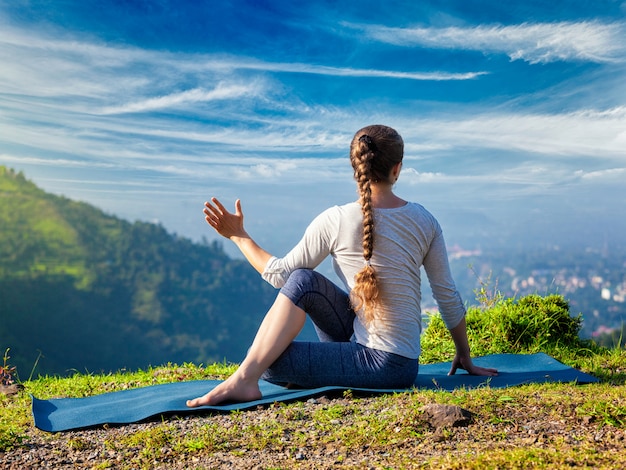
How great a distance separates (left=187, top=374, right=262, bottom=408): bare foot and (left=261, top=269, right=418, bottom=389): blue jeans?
0.19 metres

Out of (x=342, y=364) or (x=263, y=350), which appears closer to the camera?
(x=263, y=350)

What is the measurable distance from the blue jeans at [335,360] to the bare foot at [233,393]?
0.19 metres

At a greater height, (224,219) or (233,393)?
(224,219)

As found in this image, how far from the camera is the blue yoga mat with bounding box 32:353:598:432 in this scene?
3.79 meters

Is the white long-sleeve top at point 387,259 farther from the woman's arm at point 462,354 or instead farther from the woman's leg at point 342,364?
the woman's arm at point 462,354

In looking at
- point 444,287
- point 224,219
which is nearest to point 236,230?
point 224,219

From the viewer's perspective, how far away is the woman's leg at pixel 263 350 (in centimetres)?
374

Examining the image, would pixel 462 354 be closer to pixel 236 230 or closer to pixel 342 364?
pixel 342 364

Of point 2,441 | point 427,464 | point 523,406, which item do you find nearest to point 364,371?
point 523,406

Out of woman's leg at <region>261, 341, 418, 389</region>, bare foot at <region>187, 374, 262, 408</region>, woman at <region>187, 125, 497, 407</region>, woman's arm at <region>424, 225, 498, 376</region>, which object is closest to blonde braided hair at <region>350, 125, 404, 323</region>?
woman at <region>187, 125, 497, 407</region>

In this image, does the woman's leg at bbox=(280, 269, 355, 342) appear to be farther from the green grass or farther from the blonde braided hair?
the green grass

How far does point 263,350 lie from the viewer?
12.3 feet

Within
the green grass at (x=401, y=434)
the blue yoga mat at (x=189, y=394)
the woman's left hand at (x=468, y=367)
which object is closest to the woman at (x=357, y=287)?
the blue yoga mat at (x=189, y=394)

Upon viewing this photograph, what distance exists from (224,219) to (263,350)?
85cm
